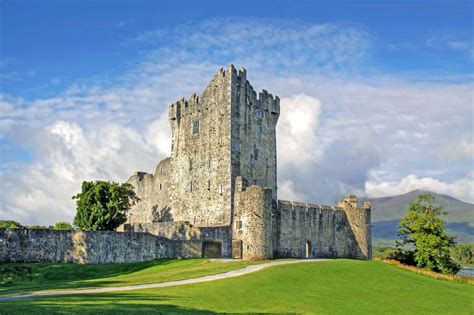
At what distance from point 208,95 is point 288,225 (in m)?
16.4

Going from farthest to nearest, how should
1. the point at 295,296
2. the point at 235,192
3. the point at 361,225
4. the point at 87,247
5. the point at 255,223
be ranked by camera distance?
the point at 361,225
the point at 235,192
the point at 255,223
the point at 87,247
the point at 295,296

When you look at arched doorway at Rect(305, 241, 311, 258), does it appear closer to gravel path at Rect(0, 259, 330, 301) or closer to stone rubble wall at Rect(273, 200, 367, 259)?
stone rubble wall at Rect(273, 200, 367, 259)

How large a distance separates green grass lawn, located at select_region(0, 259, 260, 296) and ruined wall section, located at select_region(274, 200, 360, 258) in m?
9.48

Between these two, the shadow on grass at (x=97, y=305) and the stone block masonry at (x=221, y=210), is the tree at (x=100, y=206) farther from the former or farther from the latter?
the shadow on grass at (x=97, y=305)

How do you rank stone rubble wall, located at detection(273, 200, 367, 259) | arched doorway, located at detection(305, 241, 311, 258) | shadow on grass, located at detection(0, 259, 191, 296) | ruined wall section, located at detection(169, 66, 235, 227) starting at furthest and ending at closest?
ruined wall section, located at detection(169, 66, 235, 227), arched doorway, located at detection(305, 241, 311, 258), stone rubble wall, located at detection(273, 200, 367, 259), shadow on grass, located at detection(0, 259, 191, 296)

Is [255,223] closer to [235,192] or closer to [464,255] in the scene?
[235,192]

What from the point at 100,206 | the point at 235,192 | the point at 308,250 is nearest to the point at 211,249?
the point at 235,192

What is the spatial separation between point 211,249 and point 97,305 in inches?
1015

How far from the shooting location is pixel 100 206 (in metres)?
62.5

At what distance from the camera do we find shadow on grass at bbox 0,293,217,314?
21594 mm

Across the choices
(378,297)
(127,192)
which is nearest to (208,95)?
(127,192)

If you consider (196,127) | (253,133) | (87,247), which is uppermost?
(196,127)

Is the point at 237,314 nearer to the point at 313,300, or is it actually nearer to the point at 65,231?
the point at 313,300

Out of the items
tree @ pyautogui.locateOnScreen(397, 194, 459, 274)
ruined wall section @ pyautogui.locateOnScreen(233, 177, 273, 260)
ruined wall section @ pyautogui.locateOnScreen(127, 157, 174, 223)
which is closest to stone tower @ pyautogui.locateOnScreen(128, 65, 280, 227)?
ruined wall section @ pyautogui.locateOnScreen(127, 157, 174, 223)
